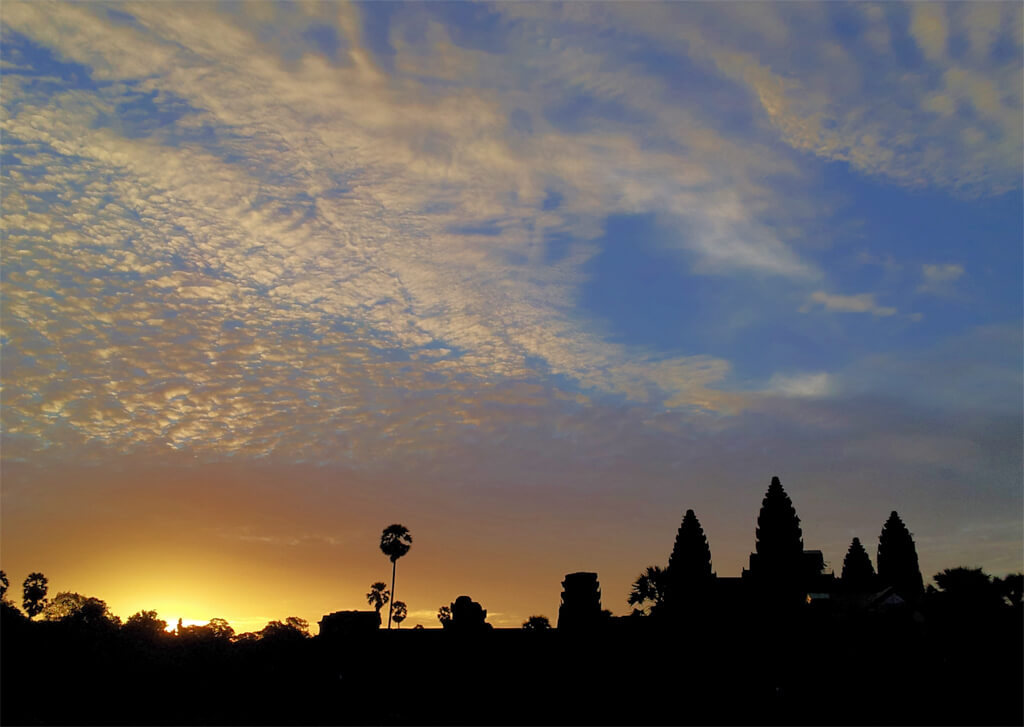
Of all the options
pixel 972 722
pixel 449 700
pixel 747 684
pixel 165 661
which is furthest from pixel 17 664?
pixel 972 722

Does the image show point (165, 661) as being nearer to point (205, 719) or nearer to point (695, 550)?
point (205, 719)

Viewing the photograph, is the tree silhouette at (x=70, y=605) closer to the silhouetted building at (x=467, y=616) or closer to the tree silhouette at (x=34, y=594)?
the tree silhouette at (x=34, y=594)

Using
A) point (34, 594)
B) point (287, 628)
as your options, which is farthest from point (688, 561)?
point (34, 594)

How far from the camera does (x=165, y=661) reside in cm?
5681

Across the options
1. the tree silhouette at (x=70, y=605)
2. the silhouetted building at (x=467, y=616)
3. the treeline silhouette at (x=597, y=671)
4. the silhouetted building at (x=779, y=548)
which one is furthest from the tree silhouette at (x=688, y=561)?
the tree silhouette at (x=70, y=605)

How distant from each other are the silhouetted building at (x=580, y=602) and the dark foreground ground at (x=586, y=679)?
2.92 feet

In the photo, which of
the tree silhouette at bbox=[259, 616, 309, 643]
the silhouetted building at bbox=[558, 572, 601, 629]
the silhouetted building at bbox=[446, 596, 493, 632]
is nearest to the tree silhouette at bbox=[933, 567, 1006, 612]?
the silhouetted building at bbox=[558, 572, 601, 629]

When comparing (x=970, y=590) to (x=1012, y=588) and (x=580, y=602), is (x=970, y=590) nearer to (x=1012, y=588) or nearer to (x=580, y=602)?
(x=1012, y=588)

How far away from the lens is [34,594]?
13438cm

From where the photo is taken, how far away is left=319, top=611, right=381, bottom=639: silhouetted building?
47.2 metres

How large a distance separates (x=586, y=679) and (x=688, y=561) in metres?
36.6

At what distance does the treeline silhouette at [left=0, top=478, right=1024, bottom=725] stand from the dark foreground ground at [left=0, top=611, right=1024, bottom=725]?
0.25 feet

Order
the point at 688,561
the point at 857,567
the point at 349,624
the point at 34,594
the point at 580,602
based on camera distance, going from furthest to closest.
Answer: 1. the point at 34,594
2. the point at 857,567
3. the point at 688,561
4. the point at 349,624
5. the point at 580,602

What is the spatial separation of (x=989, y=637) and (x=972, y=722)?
421 centimetres
